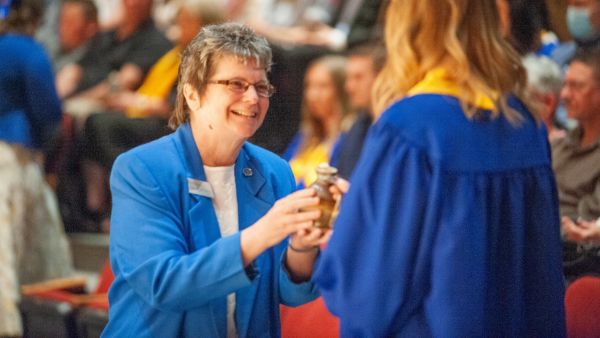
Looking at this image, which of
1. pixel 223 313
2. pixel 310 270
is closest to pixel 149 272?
pixel 223 313

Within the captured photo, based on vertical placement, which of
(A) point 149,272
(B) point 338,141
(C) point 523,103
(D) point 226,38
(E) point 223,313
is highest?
(D) point 226,38

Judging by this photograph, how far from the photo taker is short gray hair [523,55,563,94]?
4484 millimetres

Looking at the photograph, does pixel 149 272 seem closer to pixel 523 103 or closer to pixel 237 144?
pixel 237 144

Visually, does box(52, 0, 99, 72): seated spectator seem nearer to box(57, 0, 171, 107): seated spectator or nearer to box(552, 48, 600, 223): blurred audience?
box(57, 0, 171, 107): seated spectator

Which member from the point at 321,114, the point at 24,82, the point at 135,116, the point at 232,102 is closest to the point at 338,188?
the point at 232,102

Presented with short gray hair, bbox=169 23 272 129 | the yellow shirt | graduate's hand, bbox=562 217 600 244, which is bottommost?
graduate's hand, bbox=562 217 600 244

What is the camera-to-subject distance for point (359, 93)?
506 centimetres

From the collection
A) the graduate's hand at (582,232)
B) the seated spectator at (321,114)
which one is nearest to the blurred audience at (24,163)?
the seated spectator at (321,114)

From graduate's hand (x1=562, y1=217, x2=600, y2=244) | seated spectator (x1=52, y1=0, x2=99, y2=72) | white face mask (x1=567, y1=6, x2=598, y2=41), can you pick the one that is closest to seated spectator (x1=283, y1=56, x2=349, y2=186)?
white face mask (x1=567, y1=6, x2=598, y2=41)

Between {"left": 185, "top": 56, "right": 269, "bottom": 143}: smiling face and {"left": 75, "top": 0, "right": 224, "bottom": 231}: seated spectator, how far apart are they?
2247mm

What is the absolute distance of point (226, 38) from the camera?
218cm

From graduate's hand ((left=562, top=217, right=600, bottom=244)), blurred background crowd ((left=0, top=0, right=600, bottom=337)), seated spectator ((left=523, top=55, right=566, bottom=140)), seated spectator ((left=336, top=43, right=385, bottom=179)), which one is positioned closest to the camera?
graduate's hand ((left=562, top=217, right=600, bottom=244))

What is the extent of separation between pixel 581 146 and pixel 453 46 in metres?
2.05

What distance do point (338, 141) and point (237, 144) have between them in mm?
2667
